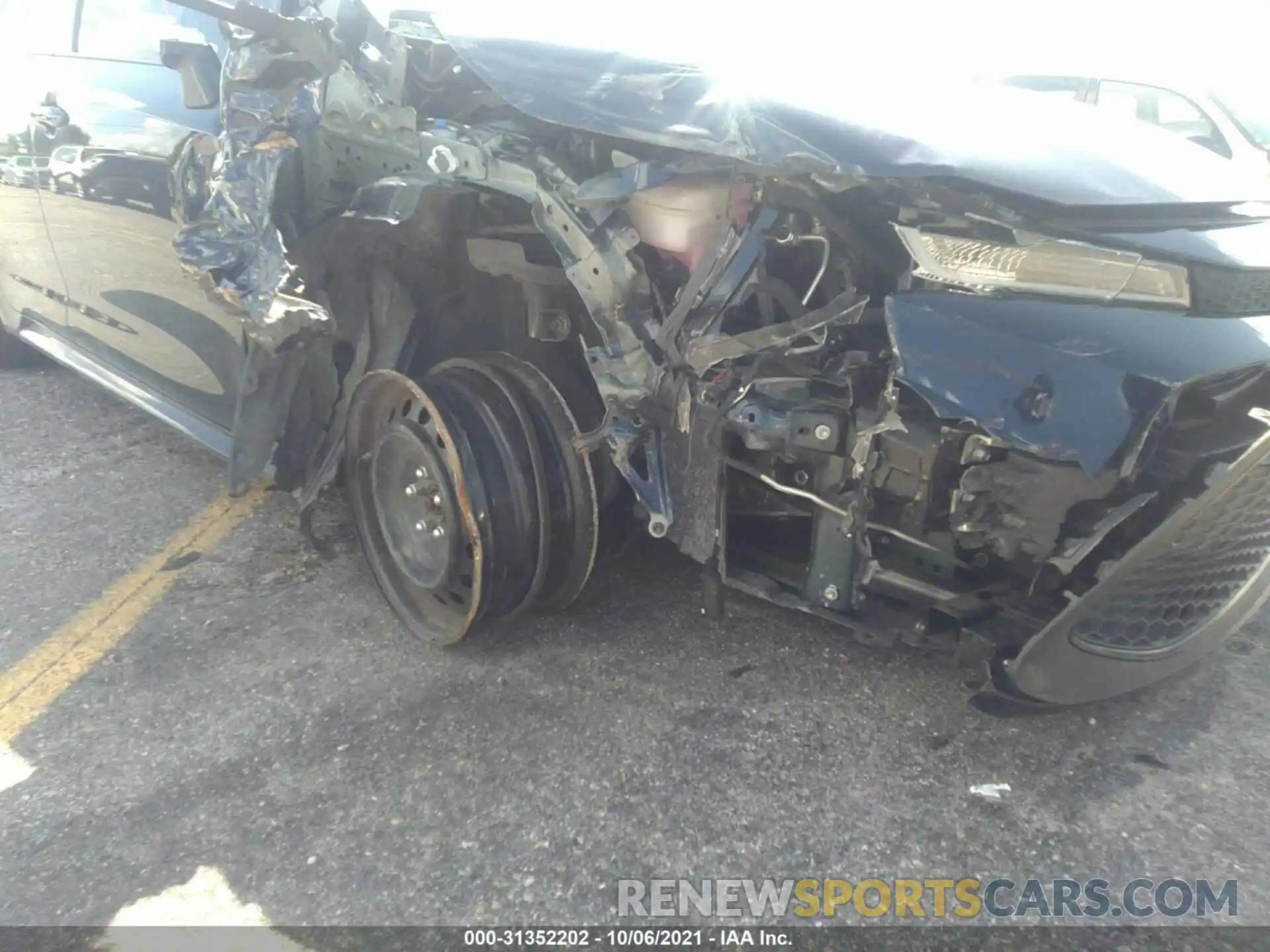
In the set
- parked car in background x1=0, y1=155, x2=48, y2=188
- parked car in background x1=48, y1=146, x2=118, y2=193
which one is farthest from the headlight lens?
parked car in background x1=0, y1=155, x2=48, y2=188

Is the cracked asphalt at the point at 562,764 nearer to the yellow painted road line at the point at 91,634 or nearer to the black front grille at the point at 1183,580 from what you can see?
the yellow painted road line at the point at 91,634

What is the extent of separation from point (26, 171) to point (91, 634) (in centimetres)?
197

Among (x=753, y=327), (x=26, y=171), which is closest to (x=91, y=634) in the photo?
(x=26, y=171)

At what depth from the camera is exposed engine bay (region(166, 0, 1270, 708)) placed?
1.87 metres

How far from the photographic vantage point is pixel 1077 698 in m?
2.11

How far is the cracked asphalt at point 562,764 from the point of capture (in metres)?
1.99

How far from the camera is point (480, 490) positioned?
249 centimetres

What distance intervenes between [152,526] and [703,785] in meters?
2.37

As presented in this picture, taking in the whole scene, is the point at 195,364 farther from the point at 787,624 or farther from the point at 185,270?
the point at 787,624

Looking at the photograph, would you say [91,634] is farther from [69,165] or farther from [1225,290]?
[1225,290]

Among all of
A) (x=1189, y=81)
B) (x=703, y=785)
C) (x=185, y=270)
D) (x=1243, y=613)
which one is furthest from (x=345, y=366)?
(x=1189, y=81)
